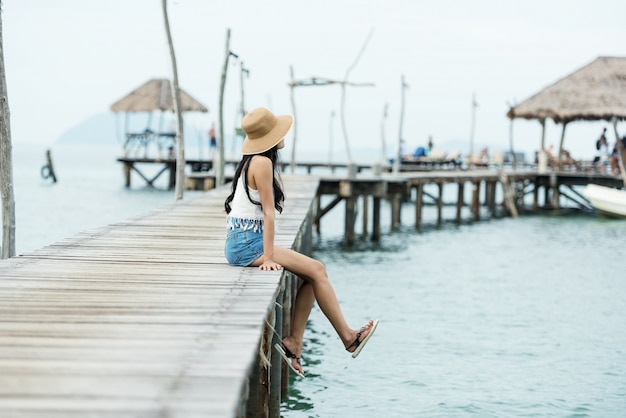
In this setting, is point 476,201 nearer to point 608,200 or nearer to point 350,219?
point 608,200

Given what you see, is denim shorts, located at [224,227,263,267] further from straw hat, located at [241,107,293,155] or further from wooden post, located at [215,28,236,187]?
wooden post, located at [215,28,236,187]

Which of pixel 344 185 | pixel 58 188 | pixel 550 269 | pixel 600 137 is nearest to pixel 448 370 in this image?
pixel 550 269

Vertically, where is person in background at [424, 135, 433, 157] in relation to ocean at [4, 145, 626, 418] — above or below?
above

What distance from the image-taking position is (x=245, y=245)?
5441 millimetres

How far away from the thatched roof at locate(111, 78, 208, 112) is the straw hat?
32.6m

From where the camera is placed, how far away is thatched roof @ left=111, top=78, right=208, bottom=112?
37.8 m

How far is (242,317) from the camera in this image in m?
4.00

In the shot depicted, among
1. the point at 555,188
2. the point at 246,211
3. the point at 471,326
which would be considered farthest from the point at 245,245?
the point at 555,188

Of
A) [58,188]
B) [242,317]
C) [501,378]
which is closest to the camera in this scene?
[242,317]

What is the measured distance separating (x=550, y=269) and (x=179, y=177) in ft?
23.6

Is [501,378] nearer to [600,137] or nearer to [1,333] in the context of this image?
[1,333]

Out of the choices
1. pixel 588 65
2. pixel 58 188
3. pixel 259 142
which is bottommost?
pixel 58 188

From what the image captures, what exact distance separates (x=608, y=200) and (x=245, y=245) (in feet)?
75.2

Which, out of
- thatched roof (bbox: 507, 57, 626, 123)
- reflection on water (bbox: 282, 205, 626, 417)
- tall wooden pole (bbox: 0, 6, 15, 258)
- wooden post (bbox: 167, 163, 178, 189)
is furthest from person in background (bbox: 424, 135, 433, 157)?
tall wooden pole (bbox: 0, 6, 15, 258)
